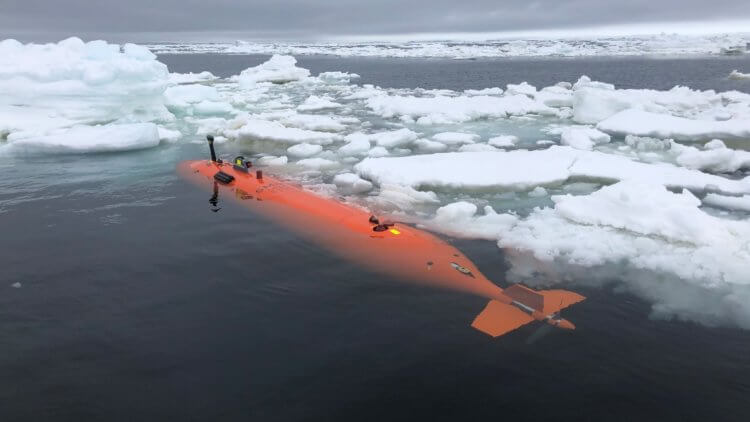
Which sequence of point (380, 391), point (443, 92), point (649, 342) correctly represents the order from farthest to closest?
point (443, 92), point (649, 342), point (380, 391)

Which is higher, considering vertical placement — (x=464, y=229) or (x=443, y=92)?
(x=443, y=92)

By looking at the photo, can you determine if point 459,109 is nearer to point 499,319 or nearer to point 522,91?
point 522,91

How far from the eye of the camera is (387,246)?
8.11 m

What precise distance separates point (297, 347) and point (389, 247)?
8.93 feet

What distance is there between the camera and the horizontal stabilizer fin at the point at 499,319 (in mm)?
6098

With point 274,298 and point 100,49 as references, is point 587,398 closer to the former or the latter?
point 274,298

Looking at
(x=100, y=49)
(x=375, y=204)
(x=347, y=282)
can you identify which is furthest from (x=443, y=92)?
(x=347, y=282)

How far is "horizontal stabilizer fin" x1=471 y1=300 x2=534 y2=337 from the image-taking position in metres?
6.10

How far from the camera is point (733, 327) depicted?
6.11 metres

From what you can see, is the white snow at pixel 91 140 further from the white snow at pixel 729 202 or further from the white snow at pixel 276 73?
the white snow at pixel 276 73

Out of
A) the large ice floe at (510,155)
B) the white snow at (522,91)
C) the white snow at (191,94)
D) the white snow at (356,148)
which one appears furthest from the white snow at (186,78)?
the white snow at (356,148)

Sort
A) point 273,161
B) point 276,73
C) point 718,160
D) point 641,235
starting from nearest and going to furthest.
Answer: point 641,235
point 718,160
point 273,161
point 276,73

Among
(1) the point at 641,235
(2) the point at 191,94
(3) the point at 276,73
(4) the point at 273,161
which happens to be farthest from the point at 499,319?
(3) the point at 276,73

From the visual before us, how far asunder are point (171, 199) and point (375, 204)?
4.87m
